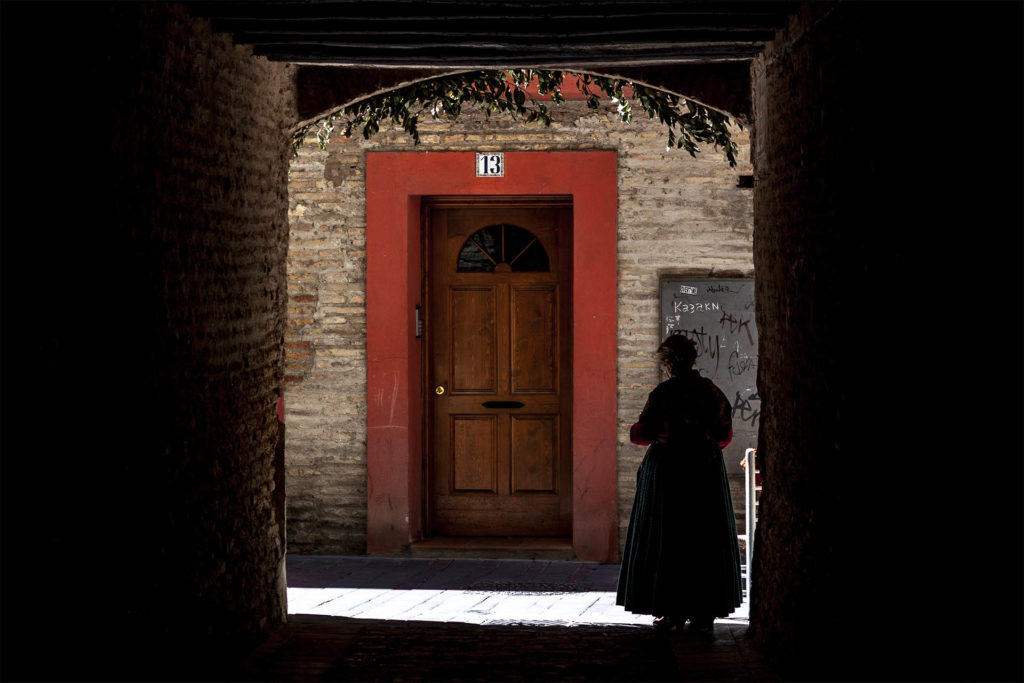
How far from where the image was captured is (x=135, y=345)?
418 centimetres

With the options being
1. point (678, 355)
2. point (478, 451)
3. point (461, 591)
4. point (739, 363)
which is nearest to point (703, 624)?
point (678, 355)

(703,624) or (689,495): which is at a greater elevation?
(689,495)

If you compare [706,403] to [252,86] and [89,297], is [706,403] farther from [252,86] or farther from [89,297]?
[89,297]

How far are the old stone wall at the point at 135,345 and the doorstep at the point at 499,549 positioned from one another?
11.3ft

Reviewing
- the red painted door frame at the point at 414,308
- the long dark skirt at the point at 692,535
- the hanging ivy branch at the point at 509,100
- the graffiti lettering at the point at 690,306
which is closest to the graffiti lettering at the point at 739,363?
the graffiti lettering at the point at 690,306

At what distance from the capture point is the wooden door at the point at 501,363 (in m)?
9.66

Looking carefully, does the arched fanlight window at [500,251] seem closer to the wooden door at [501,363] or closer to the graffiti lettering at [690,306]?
the wooden door at [501,363]

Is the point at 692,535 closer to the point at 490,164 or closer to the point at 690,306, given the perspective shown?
the point at 690,306

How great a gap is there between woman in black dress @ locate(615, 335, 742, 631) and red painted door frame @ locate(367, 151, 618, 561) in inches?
117

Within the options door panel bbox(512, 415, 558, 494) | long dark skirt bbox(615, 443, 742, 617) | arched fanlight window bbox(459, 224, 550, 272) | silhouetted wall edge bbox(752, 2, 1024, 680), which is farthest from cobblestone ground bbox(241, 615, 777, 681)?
arched fanlight window bbox(459, 224, 550, 272)

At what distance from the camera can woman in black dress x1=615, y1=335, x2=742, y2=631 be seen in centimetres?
625

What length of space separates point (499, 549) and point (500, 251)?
2229mm

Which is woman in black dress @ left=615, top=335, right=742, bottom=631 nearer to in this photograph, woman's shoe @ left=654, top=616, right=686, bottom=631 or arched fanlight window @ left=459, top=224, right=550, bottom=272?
woman's shoe @ left=654, top=616, right=686, bottom=631

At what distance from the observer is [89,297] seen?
12.4 feet
